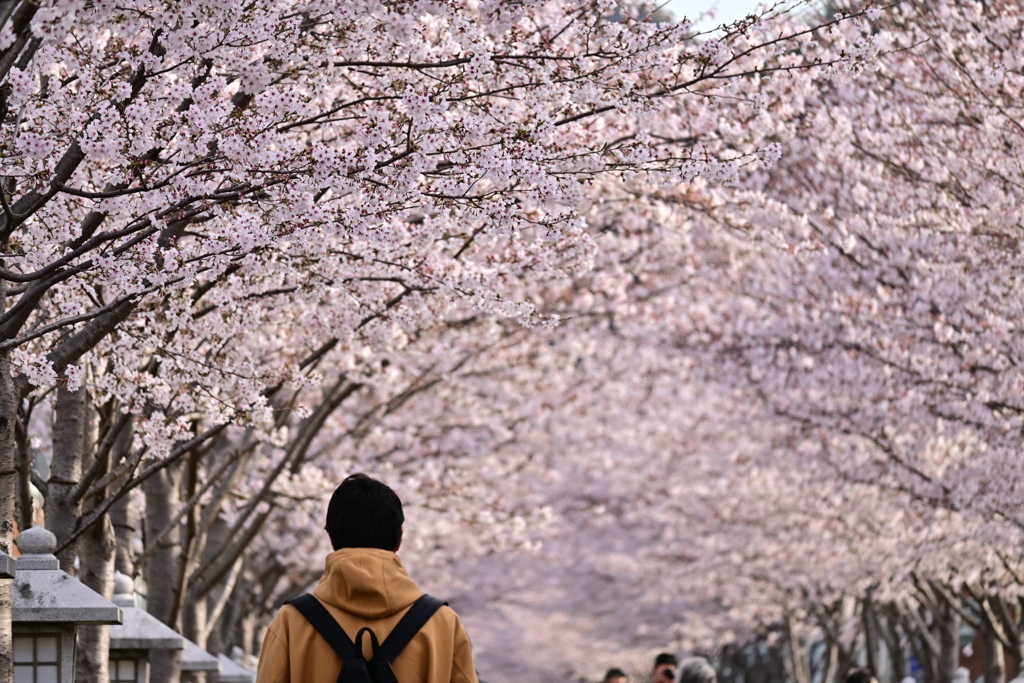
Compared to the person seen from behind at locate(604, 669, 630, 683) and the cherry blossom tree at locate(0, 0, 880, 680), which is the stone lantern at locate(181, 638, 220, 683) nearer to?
the cherry blossom tree at locate(0, 0, 880, 680)

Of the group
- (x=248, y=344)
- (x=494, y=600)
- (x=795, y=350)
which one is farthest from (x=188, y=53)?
(x=494, y=600)

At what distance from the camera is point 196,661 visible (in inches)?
422

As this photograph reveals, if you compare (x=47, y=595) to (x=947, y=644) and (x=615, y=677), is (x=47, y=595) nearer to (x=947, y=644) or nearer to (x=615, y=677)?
(x=615, y=677)

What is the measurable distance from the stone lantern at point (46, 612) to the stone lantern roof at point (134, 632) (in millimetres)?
2254

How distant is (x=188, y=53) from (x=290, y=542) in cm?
1490

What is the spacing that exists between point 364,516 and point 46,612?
2.28 metres

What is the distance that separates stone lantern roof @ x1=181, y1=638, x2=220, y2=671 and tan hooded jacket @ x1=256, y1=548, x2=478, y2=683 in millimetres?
6850

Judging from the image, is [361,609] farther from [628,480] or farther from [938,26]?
[628,480]

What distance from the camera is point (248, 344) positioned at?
39.2 feet

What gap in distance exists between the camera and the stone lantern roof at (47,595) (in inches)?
229

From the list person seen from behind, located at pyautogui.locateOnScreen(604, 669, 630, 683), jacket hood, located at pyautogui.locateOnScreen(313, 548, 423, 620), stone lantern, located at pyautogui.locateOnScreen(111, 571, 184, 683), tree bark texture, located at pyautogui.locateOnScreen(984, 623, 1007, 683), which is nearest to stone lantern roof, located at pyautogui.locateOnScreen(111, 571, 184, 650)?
stone lantern, located at pyautogui.locateOnScreen(111, 571, 184, 683)

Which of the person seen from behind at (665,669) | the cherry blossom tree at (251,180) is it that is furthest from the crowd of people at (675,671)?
the cherry blossom tree at (251,180)

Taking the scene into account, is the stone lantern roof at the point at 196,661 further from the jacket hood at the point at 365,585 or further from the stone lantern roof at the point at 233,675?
the jacket hood at the point at 365,585

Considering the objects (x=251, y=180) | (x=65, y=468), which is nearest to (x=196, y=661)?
(x=65, y=468)
